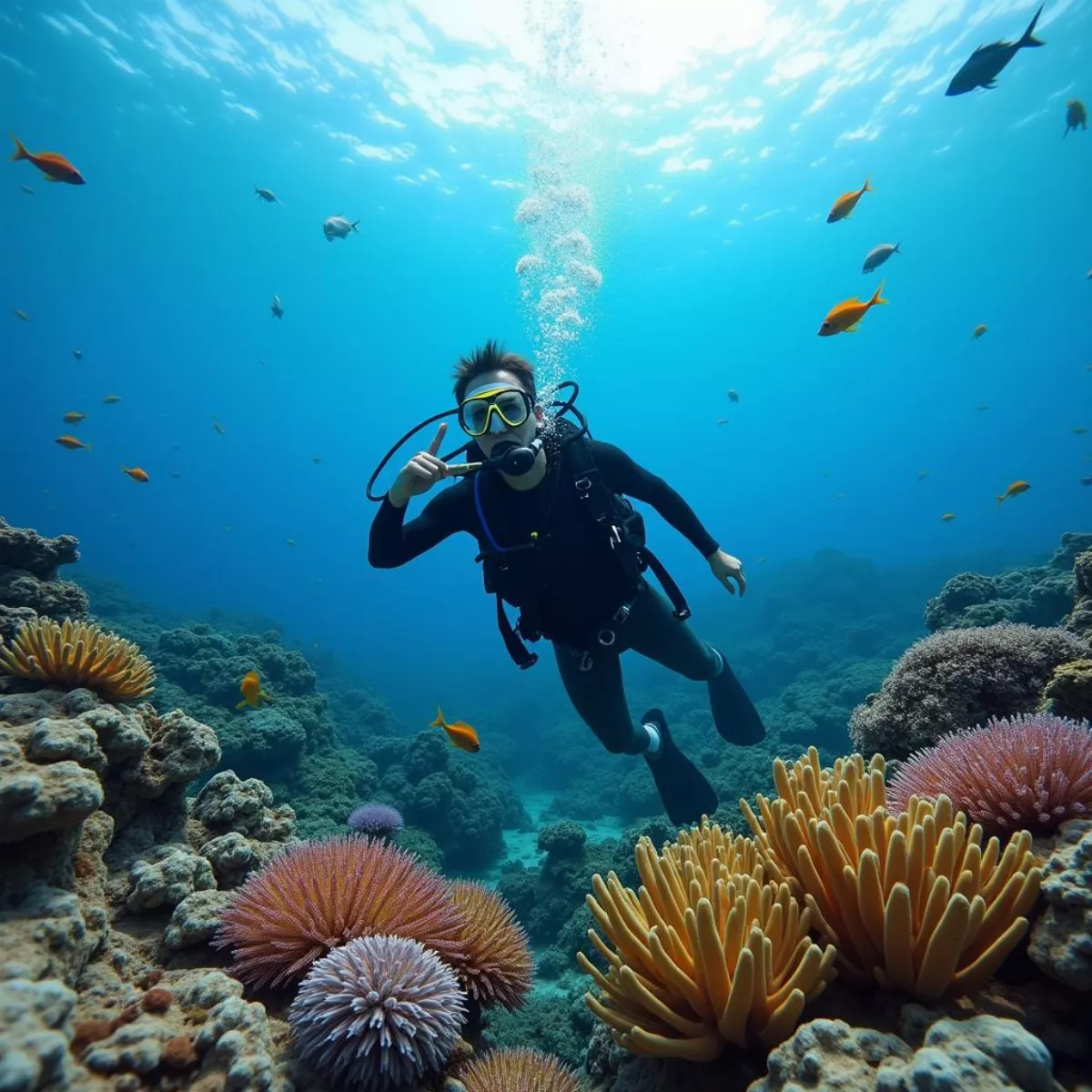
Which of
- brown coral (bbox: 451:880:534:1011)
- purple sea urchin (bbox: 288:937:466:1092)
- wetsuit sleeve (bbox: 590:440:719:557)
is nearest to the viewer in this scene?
purple sea urchin (bbox: 288:937:466:1092)

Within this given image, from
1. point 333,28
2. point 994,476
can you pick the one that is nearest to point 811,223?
point 333,28

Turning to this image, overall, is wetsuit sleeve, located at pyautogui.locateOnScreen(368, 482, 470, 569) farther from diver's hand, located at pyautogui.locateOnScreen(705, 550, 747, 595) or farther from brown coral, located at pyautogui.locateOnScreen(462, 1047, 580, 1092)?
brown coral, located at pyautogui.locateOnScreen(462, 1047, 580, 1092)

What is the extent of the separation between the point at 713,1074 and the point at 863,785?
3.72 ft

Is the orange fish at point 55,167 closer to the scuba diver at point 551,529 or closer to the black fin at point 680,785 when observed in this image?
the scuba diver at point 551,529

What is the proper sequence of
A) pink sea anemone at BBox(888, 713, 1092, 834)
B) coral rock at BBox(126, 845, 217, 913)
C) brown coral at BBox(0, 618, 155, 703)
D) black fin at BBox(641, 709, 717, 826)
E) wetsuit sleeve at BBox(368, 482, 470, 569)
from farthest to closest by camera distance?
black fin at BBox(641, 709, 717, 826)
wetsuit sleeve at BBox(368, 482, 470, 569)
brown coral at BBox(0, 618, 155, 703)
coral rock at BBox(126, 845, 217, 913)
pink sea anemone at BBox(888, 713, 1092, 834)

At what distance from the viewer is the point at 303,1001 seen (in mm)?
1902

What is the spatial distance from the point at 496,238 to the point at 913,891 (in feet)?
151

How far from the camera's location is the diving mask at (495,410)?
491 cm

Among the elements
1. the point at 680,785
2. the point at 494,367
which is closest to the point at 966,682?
the point at 680,785

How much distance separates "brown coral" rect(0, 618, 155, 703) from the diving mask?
3.09m

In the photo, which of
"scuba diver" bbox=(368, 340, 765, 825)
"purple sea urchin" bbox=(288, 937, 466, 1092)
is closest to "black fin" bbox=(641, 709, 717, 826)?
"scuba diver" bbox=(368, 340, 765, 825)

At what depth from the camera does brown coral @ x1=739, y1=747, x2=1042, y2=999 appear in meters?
1.46

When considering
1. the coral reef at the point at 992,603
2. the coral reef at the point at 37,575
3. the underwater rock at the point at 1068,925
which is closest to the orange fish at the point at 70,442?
the coral reef at the point at 37,575

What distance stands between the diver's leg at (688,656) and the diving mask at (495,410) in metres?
2.43
